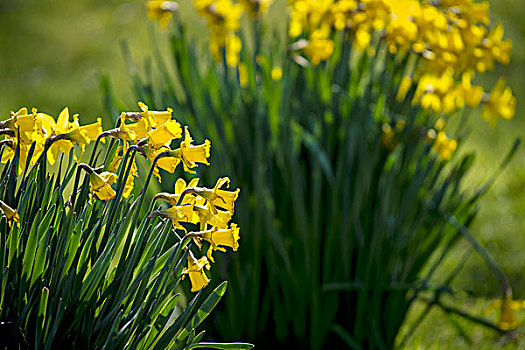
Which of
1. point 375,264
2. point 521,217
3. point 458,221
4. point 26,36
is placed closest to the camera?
point 375,264

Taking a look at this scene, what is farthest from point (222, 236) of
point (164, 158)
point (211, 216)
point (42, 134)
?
point (42, 134)

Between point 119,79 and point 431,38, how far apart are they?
358 centimetres

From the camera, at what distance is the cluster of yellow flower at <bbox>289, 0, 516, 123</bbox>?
1861mm

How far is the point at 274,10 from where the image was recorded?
648cm

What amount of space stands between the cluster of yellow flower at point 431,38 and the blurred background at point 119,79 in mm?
910

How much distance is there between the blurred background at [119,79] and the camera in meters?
3.09

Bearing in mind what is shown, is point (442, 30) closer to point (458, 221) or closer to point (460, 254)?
point (458, 221)

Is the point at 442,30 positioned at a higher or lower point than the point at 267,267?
higher

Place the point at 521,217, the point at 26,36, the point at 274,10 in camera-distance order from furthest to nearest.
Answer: the point at 274,10 → the point at 26,36 → the point at 521,217

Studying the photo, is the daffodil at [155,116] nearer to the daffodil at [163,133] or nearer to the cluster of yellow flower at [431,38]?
the daffodil at [163,133]

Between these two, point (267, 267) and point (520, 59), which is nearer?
point (267, 267)

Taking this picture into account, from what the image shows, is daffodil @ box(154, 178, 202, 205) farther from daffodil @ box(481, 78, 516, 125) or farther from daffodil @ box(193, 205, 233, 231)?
daffodil @ box(481, 78, 516, 125)

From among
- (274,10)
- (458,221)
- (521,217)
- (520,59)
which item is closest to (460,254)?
(521,217)

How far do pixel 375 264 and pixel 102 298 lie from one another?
1.02 m
